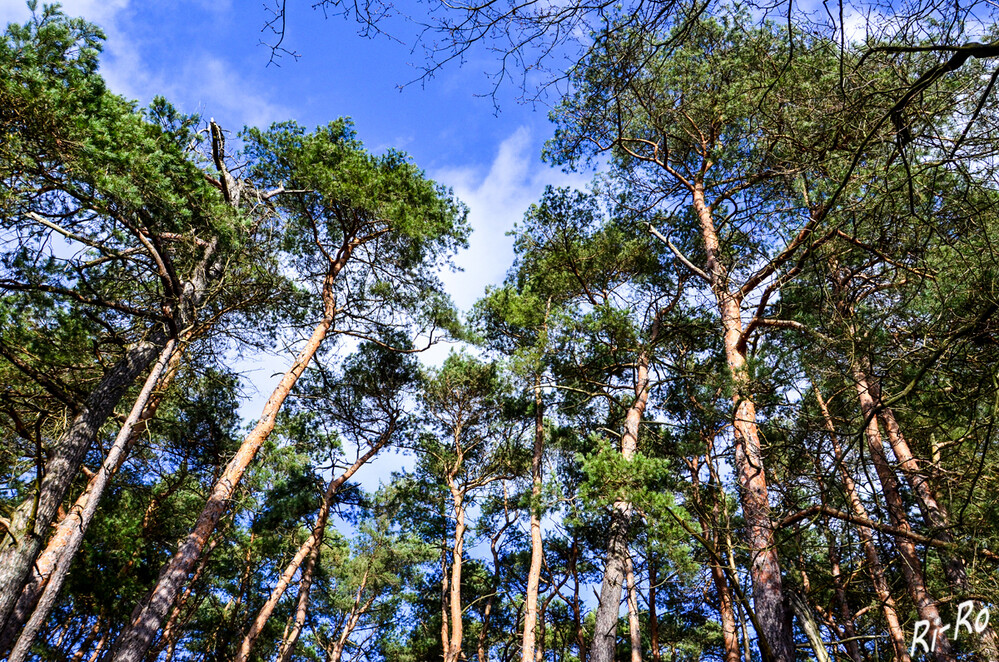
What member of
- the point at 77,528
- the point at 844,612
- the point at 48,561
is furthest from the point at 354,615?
the point at 844,612

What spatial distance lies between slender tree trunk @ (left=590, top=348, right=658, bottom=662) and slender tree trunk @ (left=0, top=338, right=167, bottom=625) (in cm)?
641

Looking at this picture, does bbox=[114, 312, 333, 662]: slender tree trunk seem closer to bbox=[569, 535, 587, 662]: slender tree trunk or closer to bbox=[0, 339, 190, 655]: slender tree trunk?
bbox=[0, 339, 190, 655]: slender tree trunk

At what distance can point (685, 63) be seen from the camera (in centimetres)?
765

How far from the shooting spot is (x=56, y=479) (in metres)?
5.52

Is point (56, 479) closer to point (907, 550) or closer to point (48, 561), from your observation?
point (48, 561)

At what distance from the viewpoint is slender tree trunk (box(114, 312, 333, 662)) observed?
19.6 ft

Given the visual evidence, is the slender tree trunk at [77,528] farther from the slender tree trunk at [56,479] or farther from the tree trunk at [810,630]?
the tree trunk at [810,630]

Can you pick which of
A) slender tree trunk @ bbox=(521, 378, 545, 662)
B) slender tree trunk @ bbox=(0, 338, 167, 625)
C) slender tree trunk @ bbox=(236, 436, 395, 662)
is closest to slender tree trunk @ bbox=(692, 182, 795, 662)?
slender tree trunk @ bbox=(521, 378, 545, 662)

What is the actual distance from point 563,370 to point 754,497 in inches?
218

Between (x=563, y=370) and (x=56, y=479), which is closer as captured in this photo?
(x=56, y=479)

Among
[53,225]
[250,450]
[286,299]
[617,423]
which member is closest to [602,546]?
[617,423]

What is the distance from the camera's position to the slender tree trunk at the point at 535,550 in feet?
28.8

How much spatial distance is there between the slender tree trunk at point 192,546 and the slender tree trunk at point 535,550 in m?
4.41

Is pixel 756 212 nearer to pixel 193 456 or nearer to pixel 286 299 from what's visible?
pixel 286 299
